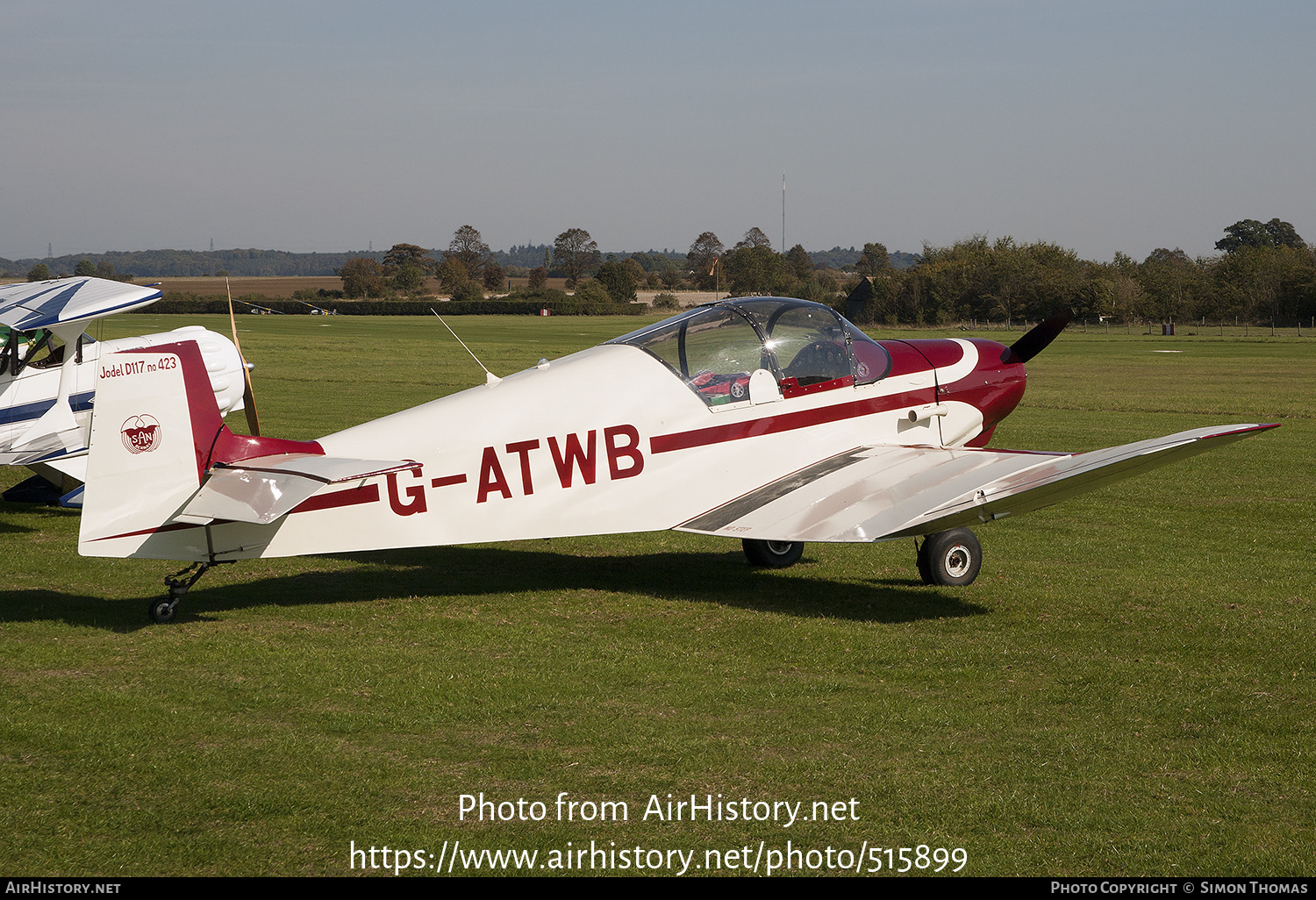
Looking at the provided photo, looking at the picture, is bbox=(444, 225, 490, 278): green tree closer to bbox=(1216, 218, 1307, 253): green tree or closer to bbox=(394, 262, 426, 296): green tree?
bbox=(394, 262, 426, 296): green tree

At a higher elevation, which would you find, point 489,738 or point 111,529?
point 111,529

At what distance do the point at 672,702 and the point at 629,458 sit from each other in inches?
81.9

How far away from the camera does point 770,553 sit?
888 cm

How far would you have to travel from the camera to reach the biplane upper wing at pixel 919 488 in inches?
250

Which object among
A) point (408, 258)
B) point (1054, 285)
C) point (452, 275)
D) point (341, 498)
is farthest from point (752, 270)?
point (408, 258)

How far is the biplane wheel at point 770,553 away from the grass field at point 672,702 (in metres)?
0.25

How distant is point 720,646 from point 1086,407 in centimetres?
1918

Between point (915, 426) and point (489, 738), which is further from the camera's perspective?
point (915, 426)

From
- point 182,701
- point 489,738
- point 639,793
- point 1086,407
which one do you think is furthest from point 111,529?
point 1086,407

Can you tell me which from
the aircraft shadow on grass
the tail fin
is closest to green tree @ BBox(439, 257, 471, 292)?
the aircraft shadow on grass
